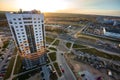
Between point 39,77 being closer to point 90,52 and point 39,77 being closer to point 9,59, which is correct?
point 9,59

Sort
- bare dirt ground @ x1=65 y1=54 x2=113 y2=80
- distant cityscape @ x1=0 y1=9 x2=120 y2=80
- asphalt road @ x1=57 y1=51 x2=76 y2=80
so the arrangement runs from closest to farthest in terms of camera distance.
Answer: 1. distant cityscape @ x1=0 y1=9 x2=120 y2=80
2. asphalt road @ x1=57 y1=51 x2=76 y2=80
3. bare dirt ground @ x1=65 y1=54 x2=113 y2=80

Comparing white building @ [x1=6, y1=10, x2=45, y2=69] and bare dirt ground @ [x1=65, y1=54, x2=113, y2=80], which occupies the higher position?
white building @ [x1=6, y1=10, x2=45, y2=69]

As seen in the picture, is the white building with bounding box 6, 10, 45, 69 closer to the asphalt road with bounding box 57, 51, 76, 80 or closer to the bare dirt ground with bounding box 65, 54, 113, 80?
the asphalt road with bounding box 57, 51, 76, 80

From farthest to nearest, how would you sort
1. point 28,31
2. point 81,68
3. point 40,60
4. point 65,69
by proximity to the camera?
point 81,68 → point 40,60 → point 65,69 → point 28,31

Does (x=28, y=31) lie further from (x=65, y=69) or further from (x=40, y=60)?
(x=65, y=69)

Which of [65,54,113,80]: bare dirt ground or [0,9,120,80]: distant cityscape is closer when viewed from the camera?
[0,9,120,80]: distant cityscape

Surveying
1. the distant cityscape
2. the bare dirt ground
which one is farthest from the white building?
the bare dirt ground

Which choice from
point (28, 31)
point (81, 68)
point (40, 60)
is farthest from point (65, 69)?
Answer: point (28, 31)

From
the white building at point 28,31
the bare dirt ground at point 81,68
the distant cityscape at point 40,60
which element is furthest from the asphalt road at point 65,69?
the white building at point 28,31

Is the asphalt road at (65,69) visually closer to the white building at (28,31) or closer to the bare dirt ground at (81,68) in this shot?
the bare dirt ground at (81,68)

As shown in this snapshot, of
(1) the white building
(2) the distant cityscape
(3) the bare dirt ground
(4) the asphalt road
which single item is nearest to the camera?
(1) the white building
